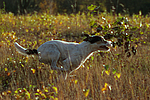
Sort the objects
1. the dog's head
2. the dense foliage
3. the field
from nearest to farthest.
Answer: the field < the dog's head < the dense foliage

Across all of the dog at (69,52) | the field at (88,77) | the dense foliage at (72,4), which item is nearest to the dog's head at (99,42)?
the dog at (69,52)

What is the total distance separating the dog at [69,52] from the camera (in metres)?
3.79

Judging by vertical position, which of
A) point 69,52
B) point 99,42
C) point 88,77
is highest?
point 99,42

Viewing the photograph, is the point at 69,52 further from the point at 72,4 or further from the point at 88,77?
the point at 72,4

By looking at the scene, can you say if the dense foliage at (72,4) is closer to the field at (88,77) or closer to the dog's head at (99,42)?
the field at (88,77)

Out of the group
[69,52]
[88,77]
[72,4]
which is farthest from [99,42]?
[72,4]

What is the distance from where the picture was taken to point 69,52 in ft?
13.0

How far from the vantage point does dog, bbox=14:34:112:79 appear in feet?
12.4

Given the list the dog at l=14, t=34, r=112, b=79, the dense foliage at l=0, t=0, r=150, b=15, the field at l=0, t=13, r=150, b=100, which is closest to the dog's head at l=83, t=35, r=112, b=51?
the dog at l=14, t=34, r=112, b=79

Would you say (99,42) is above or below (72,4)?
below

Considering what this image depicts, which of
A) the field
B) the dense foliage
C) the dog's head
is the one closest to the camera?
the field

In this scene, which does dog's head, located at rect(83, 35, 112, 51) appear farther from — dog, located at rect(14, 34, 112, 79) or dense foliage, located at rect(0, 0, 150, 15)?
dense foliage, located at rect(0, 0, 150, 15)

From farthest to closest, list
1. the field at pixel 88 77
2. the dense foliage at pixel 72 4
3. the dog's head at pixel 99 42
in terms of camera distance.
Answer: the dense foliage at pixel 72 4 → the dog's head at pixel 99 42 → the field at pixel 88 77

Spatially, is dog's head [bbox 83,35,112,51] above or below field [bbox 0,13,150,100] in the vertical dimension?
above
